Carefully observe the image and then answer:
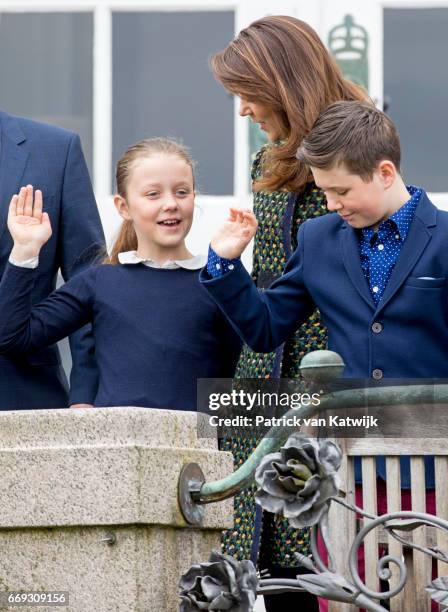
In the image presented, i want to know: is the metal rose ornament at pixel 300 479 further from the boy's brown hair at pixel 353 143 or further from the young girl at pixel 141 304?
the young girl at pixel 141 304

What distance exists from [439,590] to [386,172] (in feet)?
3.49

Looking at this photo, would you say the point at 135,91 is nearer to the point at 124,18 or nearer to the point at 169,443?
the point at 124,18

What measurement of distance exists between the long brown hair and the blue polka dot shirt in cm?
43

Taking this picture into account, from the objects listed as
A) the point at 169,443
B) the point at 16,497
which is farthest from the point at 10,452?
the point at 169,443

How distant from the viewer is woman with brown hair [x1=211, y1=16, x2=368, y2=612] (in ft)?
13.7

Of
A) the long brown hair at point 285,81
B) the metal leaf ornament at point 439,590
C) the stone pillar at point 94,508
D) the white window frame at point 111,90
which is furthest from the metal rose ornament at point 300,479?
the white window frame at point 111,90

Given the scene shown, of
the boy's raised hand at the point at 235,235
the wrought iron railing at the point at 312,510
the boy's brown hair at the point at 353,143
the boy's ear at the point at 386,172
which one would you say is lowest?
the wrought iron railing at the point at 312,510

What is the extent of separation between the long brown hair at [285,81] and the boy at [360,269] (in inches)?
10.9

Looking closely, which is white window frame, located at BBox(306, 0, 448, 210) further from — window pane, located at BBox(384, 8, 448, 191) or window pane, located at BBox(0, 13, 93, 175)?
window pane, located at BBox(0, 13, 93, 175)

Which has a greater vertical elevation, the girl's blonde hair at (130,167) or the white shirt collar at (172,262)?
the girl's blonde hair at (130,167)

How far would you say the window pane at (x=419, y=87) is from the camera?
6.95m

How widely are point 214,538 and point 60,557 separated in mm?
385

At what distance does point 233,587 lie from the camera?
3.15m

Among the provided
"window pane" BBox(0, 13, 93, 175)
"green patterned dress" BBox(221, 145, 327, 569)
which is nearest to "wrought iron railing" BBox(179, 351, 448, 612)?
"green patterned dress" BBox(221, 145, 327, 569)
